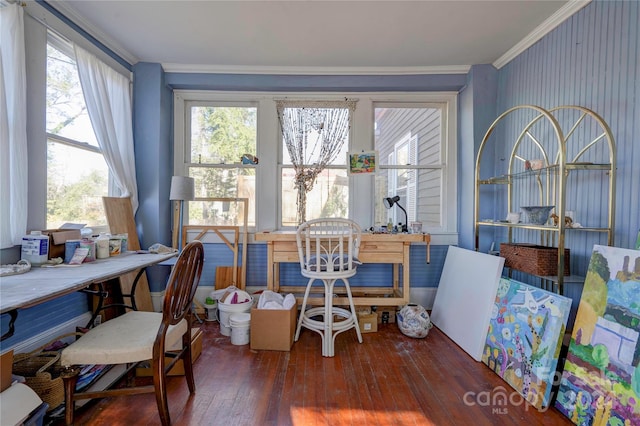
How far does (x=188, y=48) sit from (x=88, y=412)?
2.77 meters

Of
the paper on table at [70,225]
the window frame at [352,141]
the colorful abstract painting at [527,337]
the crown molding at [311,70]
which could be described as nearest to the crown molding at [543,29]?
the crown molding at [311,70]

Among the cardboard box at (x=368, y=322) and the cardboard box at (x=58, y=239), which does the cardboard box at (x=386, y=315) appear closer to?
the cardboard box at (x=368, y=322)

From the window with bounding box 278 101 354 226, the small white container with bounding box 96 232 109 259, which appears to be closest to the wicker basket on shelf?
the window with bounding box 278 101 354 226

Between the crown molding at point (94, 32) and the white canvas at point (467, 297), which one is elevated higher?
the crown molding at point (94, 32)

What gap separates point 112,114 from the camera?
8.18 feet

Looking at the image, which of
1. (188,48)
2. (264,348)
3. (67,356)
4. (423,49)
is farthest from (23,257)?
(423,49)

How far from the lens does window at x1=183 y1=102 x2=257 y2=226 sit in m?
3.08

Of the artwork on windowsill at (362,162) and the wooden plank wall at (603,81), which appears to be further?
the artwork on windowsill at (362,162)

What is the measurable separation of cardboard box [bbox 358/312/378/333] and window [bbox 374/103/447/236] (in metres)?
1.04

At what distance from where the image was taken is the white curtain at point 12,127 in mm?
1659

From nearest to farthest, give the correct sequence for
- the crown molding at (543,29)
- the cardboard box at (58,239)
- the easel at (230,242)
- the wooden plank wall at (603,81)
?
the wooden plank wall at (603,81) → the cardboard box at (58,239) → the crown molding at (543,29) → the easel at (230,242)

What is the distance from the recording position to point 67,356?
4.19 feet

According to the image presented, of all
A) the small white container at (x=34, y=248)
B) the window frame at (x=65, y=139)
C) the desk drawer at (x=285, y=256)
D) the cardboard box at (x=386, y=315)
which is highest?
the window frame at (x=65, y=139)

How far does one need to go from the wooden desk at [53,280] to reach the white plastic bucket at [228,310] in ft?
2.39
